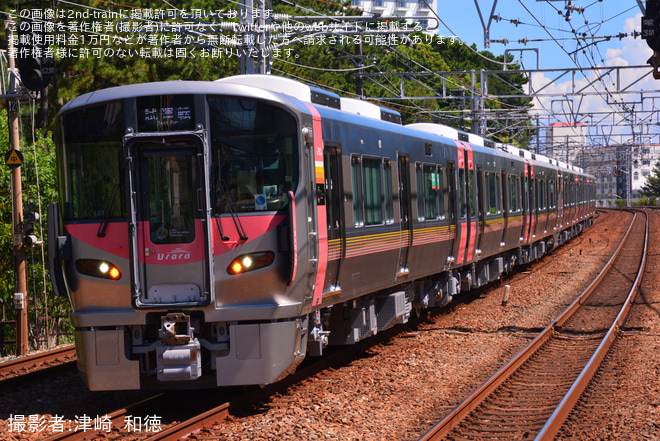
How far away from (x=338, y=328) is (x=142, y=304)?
3474mm

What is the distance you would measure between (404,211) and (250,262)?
14.8 ft

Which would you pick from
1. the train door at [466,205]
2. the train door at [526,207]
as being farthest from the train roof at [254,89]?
the train door at [526,207]

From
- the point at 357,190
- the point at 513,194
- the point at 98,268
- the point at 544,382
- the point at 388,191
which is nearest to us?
the point at 98,268

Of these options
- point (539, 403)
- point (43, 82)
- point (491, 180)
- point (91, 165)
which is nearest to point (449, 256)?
point (491, 180)

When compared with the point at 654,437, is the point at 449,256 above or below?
above

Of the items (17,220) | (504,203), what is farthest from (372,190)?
(504,203)

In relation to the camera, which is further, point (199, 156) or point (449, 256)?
point (449, 256)

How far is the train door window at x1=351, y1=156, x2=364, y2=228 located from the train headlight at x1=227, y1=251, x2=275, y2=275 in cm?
222

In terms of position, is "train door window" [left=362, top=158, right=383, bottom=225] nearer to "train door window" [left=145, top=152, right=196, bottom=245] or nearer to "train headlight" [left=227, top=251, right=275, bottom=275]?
"train headlight" [left=227, top=251, right=275, bottom=275]

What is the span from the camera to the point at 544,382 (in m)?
10.2

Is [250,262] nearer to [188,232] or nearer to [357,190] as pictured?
[188,232]

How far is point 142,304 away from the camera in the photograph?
8.02m

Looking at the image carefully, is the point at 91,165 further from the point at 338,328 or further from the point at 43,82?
the point at 43,82

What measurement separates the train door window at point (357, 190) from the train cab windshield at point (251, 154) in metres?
1.93
